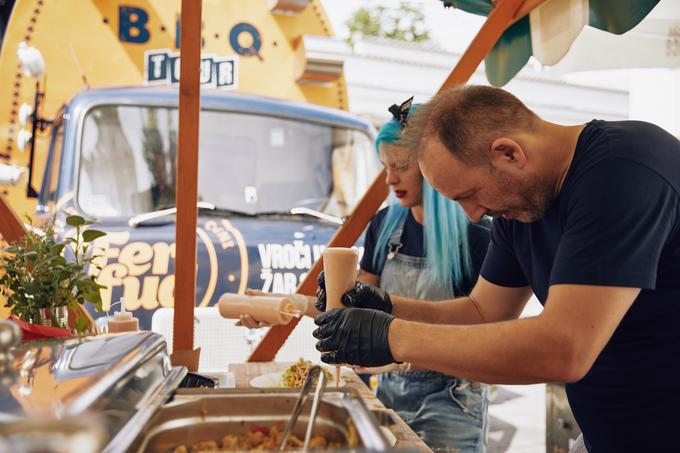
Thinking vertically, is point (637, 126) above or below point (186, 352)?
above

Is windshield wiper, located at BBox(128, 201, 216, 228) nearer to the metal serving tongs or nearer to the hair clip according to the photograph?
the hair clip

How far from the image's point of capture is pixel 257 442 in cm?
126

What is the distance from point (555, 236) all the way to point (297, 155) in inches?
120

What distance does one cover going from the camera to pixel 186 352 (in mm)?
2475

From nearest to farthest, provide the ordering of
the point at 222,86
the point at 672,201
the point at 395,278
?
the point at 672,201 → the point at 395,278 → the point at 222,86

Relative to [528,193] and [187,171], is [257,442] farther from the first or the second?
[187,171]

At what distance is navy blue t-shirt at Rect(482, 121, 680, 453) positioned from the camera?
4.70 ft

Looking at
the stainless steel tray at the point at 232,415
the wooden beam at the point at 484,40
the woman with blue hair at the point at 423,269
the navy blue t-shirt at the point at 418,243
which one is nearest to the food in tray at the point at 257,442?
the stainless steel tray at the point at 232,415

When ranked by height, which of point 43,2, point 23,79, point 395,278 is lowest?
point 395,278

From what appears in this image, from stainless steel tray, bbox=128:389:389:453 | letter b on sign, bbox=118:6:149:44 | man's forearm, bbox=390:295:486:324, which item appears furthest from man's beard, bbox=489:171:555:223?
letter b on sign, bbox=118:6:149:44

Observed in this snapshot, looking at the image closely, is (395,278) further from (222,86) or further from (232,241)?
(222,86)

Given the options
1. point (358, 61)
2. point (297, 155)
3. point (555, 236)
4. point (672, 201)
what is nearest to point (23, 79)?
point (297, 155)

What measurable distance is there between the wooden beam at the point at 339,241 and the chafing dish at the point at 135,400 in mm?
1438

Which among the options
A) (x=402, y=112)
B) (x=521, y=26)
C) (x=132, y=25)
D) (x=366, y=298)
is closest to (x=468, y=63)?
(x=521, y=26)
